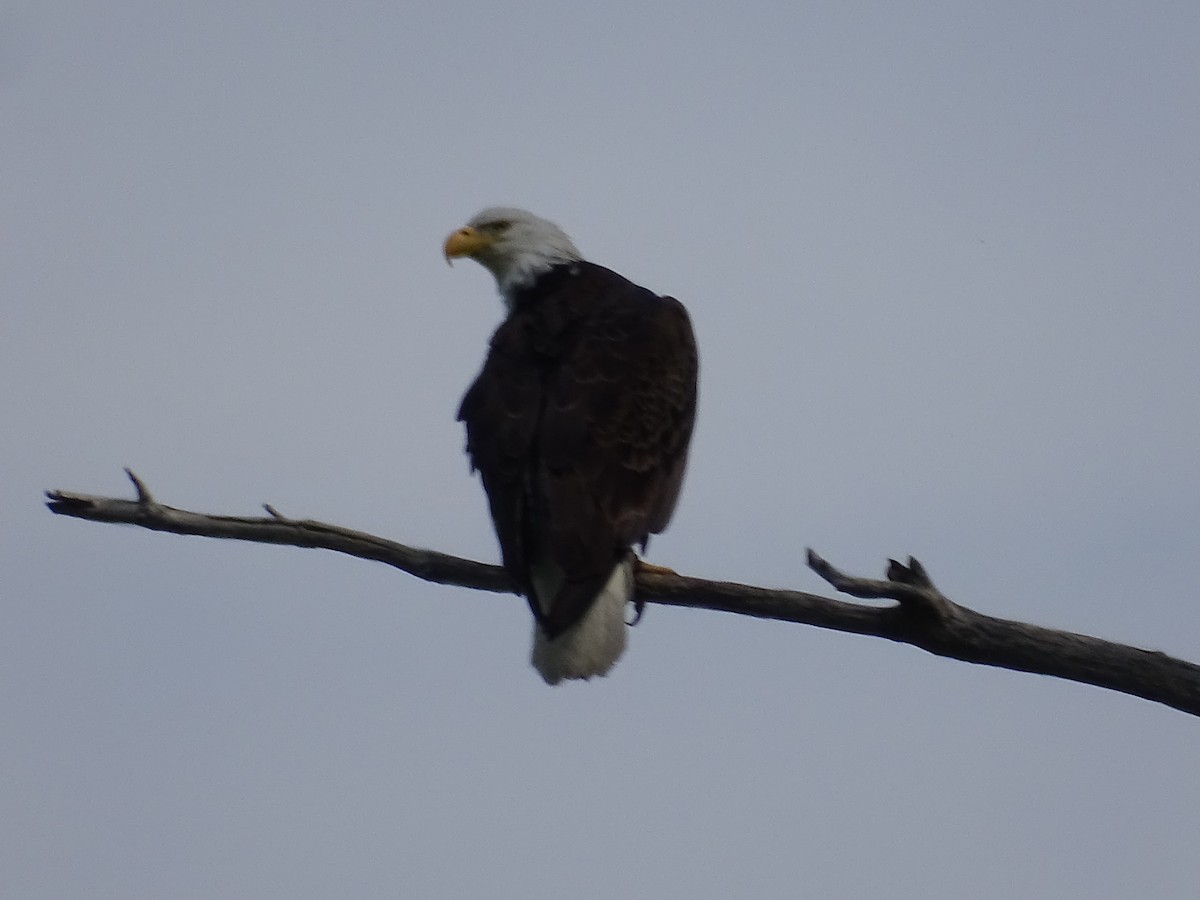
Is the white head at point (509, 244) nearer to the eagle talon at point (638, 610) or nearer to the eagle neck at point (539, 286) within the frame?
the eagle neck at point (539, 286)

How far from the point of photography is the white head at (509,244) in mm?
7742

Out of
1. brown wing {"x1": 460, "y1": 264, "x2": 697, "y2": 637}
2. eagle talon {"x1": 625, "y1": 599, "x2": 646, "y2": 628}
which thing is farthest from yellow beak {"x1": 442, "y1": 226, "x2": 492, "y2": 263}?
eagle talon {"x1": 625, "y1": 599, "x2": 646, "y2": 628}

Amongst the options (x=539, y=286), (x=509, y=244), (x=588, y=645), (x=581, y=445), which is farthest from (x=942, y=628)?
(x=509, y=244)

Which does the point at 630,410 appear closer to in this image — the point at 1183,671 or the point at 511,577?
the point at 511,577

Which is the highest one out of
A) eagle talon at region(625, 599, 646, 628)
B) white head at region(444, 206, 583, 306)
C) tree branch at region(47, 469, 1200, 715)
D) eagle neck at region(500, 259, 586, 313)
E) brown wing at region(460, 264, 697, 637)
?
white head at region(444, 206, 583, 306)

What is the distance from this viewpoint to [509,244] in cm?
788

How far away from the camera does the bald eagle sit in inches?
227

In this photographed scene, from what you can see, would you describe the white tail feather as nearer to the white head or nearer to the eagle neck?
the eagle neck

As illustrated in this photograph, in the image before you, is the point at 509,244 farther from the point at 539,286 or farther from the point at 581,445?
the point at 581,445

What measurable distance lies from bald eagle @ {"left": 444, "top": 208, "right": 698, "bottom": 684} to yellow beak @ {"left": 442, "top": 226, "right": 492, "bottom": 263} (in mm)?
802

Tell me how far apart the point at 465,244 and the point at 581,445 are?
7.02ft

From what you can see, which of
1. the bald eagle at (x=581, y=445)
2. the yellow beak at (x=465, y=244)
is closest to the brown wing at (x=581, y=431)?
the bald eagle at (x=581, y=445)

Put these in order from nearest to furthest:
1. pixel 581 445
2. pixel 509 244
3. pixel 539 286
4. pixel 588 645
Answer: pixel 588 645, pixel 581 445, pixel 539 286, pixel 509 244

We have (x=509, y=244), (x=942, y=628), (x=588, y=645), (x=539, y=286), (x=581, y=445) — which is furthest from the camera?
(x=509, y=244)
